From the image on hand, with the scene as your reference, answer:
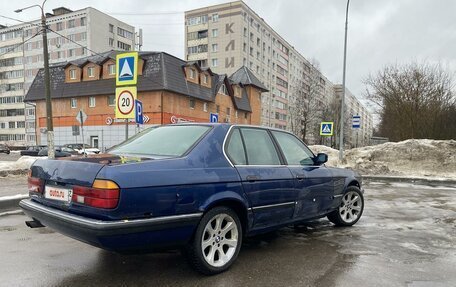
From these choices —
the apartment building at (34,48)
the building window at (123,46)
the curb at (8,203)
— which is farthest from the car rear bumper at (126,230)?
the building window at (123,46)

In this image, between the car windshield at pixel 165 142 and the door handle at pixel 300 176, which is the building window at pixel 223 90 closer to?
the door handle at pixel 300 176

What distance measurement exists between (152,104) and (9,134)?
50216 mm

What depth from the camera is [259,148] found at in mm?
4477

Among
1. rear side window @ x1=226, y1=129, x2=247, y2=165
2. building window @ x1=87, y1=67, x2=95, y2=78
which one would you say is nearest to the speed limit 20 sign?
rear side window @ x1=226, y1=129, x2=247, y2=165

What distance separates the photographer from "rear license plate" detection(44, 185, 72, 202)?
11.3ft

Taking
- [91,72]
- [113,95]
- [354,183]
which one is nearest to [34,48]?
[91,72]

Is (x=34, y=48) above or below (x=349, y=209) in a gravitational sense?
above

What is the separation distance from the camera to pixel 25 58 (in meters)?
69.5

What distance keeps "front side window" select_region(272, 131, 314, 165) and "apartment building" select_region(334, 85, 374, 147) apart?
127 feet

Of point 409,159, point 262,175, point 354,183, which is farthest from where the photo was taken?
point 409,159

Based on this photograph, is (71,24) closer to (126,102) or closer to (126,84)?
(126,84)

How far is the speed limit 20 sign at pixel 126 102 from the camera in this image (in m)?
8.39

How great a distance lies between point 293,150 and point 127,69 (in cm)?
516

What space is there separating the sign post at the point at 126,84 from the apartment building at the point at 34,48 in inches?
2316
